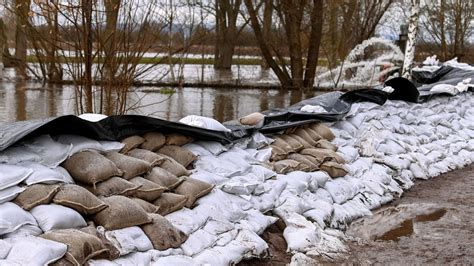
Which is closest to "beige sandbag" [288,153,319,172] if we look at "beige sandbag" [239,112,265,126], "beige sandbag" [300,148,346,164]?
"beige sandbag" [300,148,346,164]

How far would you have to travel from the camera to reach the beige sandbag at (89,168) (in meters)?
3.09

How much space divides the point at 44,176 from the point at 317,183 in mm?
2161

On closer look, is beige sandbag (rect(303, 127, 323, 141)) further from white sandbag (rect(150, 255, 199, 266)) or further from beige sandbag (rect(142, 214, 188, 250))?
white sandbag (rect(150, 255, 199, 266))

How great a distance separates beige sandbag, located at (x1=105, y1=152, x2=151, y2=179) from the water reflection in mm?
4495

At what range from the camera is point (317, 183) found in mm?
4516

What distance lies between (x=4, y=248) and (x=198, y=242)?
39.3 inches

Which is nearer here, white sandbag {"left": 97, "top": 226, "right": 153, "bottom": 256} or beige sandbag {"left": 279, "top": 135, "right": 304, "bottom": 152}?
white sandbag {"left": 97, "top": 226, "right": 153, "bottom": 256}

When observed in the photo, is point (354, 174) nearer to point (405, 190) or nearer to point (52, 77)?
point (405, 190)

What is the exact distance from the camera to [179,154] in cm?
383

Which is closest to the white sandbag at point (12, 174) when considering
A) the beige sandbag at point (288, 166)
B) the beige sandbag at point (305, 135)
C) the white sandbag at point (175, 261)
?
the white sandbag at point (175, 261)

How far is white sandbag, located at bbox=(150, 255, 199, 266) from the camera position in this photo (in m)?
2.84

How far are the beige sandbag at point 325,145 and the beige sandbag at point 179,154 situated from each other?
1.56 metres

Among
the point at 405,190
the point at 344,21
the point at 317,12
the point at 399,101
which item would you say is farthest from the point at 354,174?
the point at 344,21

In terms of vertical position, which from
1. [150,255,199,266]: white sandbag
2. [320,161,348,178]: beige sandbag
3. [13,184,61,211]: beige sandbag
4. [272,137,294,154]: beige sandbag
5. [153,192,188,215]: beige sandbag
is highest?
[13,184,61,211]: beige sandbag
